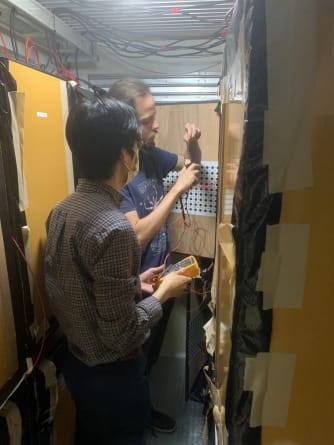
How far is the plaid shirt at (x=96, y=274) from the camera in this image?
0.83 meters

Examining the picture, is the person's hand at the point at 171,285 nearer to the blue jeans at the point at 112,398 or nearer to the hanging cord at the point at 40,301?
the blue jeans at the point at 112,398

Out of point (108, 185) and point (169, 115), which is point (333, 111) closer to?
point (108, 185)

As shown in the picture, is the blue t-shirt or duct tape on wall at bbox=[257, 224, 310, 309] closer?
duct tape on wall at bbox=[257, 224, 310, 309]

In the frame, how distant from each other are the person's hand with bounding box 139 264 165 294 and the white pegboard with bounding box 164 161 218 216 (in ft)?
1.16

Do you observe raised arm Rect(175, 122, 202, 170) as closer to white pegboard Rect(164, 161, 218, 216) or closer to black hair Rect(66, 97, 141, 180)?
white pegboard Rect(164, 161, 218, 216)

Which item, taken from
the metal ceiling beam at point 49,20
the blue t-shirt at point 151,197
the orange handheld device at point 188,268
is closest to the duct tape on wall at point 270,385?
the orange handheld device at point 188,268

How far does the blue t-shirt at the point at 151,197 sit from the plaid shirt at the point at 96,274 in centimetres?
37

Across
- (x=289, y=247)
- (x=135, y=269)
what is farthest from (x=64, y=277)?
(x=289, y=247)

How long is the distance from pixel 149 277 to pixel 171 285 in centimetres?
22

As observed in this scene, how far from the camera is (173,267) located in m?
1.33

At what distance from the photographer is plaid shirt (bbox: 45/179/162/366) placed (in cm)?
83

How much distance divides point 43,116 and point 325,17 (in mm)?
916

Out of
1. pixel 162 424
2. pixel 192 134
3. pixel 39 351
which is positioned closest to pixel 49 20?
pixel 192 134

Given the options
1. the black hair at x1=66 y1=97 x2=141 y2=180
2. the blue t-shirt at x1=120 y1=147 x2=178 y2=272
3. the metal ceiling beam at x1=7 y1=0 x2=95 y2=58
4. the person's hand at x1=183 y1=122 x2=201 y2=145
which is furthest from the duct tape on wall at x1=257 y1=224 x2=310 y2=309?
the metal ceiling beam at x1=7 y1=0 x2=95 y2=58
